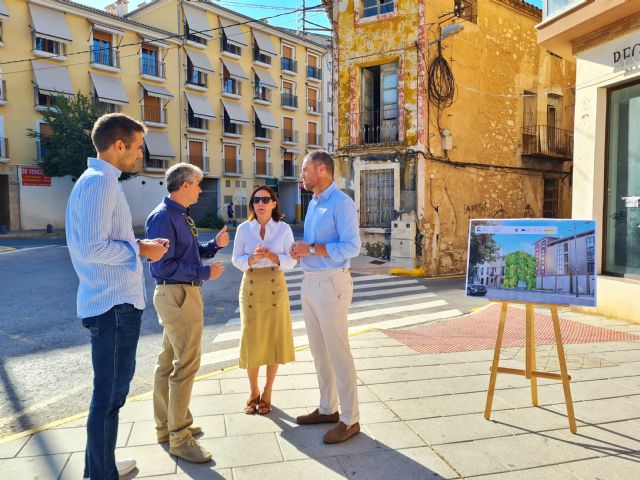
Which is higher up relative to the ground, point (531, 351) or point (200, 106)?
point (200, 106)

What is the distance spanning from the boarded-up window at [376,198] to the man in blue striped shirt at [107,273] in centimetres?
Result: 1291

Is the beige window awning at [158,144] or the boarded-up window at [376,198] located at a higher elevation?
the beige window awning at [158,144]

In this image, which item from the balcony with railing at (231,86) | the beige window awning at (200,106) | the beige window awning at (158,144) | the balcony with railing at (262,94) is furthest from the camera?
the balcony with railing at (262,94)

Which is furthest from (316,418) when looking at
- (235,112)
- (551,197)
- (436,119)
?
(235,112)

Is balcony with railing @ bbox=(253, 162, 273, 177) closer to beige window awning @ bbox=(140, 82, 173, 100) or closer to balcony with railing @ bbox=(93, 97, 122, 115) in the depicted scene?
beige window awning @ bbox=(140, 82, 173, 100)

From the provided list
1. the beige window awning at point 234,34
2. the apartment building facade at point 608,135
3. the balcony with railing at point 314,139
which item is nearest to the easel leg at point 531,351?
the apartment building facade at point 608,135

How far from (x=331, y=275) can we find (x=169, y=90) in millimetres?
31216

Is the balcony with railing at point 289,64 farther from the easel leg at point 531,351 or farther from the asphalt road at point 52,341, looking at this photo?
the easel leg at point 531,351

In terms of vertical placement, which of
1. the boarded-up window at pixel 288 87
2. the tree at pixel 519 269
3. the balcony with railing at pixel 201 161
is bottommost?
the tree at pixel 519 269

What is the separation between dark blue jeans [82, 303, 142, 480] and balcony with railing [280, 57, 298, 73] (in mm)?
37253

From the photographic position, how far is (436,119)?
14680 millimetres

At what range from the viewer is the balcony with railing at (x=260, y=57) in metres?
35.6

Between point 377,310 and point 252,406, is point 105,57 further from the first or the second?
point 252,406

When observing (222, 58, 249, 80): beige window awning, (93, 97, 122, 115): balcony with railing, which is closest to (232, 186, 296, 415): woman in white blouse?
(93, 97, 122, 115): balcony with railing
